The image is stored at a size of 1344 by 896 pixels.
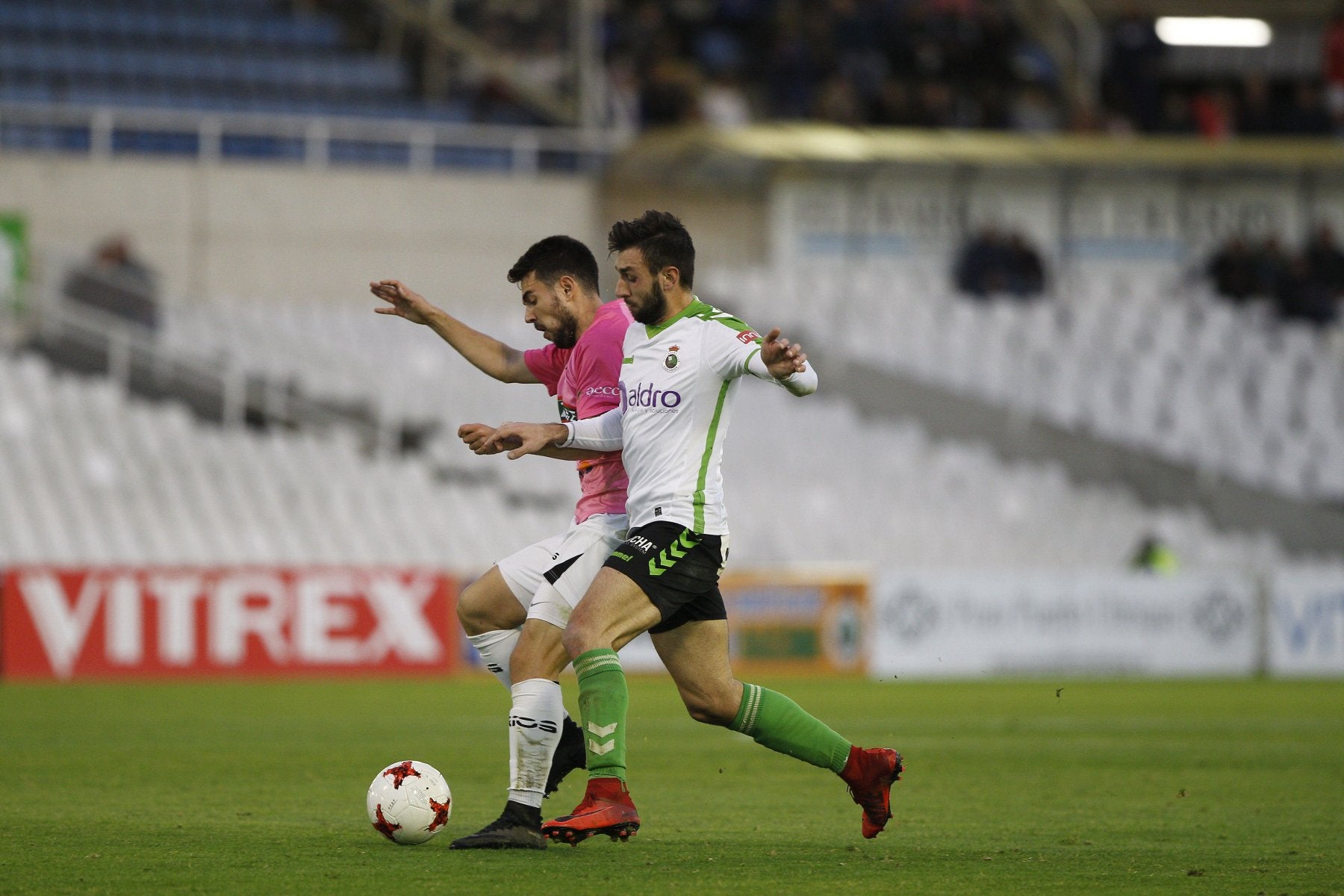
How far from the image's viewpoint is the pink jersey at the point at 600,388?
7.48 metres

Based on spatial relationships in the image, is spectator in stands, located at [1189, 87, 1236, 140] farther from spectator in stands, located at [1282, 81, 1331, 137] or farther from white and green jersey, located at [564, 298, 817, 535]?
white and green jersey, located at [564, 298, 817, 535]

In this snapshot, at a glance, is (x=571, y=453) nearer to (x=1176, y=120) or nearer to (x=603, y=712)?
(x=603, y=712)

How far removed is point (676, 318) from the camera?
712 centimetres

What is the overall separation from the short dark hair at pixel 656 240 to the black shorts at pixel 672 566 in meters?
0.93

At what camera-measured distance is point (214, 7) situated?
2666cm

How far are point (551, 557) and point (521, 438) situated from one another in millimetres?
547

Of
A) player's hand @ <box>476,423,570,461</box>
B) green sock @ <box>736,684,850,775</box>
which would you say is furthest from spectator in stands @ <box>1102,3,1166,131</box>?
player's hand @ <box>476,423,570,461</box>

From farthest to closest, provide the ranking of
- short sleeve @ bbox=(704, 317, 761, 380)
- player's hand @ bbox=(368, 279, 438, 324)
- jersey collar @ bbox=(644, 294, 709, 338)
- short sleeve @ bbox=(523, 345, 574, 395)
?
short sleeve @ bbox=(523, 345, 574, 395)
player's hand @ bbox=(368, 279, 438, 324)
jersey collar @ bbox=(644, 294, 709, 338)
short sleeve @ bbox=(704, 317, 761, 380)

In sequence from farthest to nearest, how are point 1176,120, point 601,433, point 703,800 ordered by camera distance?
point 1176,120 < point 703,800 < point 601,433

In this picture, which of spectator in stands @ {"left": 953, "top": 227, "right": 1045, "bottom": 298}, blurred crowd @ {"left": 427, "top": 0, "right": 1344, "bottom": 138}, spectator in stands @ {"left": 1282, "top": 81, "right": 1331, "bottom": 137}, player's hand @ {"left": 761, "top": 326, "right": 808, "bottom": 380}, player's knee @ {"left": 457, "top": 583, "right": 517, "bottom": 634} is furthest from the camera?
spectator in stands @ {"left": 1282, "top": 81, "right": 1331, "bottom": 137}

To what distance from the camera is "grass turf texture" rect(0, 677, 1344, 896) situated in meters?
6.34

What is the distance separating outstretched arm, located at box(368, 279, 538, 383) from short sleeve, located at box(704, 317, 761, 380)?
44.5 inches

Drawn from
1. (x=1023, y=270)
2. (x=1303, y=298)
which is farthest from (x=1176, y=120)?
(x=1023, y=270)

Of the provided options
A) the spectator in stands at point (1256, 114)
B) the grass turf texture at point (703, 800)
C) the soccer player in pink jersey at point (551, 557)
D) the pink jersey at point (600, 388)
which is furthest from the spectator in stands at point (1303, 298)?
the pink jersey at point (600, 388)
